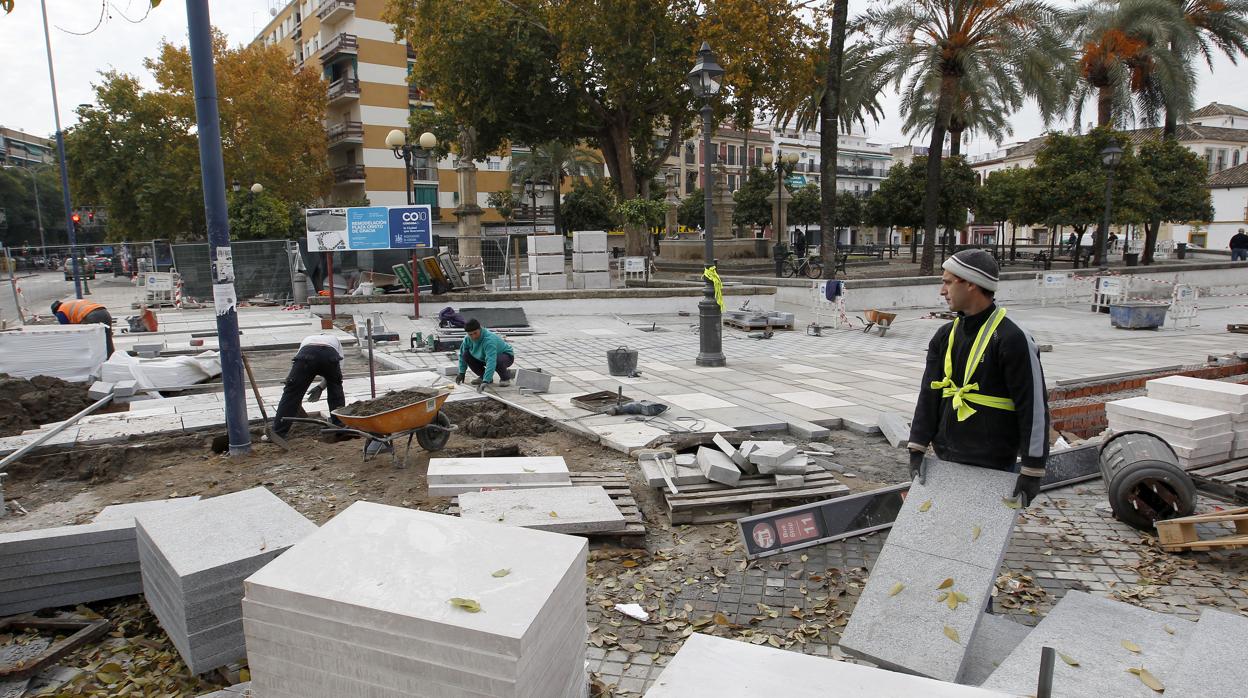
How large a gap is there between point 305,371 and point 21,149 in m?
104

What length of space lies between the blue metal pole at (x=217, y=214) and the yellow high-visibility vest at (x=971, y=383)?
5.52m

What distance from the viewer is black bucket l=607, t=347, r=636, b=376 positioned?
10641mm

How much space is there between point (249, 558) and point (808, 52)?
77.9ft

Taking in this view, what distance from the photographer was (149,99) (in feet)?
114

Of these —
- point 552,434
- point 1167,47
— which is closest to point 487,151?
point 552,434

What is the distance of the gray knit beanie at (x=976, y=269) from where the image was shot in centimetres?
362

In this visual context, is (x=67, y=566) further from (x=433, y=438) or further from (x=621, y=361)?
(x=621, y=361)

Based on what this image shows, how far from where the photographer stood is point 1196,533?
4898 mm

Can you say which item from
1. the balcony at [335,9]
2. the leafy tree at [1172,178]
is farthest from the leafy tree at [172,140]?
the leafy tree at [1172,178]

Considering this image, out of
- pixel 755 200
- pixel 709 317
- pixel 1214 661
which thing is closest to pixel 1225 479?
pixel 1214 661

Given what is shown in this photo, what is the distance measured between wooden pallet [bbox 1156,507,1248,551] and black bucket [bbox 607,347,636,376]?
22.3 feet

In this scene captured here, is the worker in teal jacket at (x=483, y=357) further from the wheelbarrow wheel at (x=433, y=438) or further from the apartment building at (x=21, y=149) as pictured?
the apartment building at (x=21, y=149)

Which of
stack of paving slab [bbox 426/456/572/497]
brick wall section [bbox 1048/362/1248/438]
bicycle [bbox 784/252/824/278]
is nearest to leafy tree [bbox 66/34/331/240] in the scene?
bicycle [bbox 784/252/824/278]

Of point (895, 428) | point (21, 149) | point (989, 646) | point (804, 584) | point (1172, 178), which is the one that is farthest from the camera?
point (21, 149)
